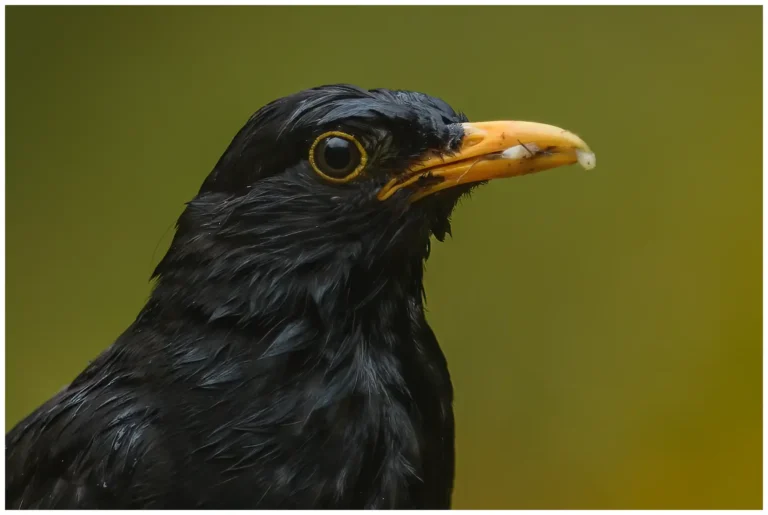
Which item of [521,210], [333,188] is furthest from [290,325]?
[521,210]

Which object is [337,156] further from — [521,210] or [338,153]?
[521,210]

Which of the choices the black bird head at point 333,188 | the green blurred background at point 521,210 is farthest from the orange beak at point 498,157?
the green blurred background at point 521,210

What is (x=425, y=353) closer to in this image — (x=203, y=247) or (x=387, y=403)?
(x=387, y=403)

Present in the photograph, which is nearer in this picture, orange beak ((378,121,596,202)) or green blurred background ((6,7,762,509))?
orange beak ((378,121,596,202))

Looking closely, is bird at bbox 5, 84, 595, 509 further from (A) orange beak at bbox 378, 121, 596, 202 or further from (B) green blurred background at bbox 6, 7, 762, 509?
(B) green blurred background at bbox 6, 7, 762, 509

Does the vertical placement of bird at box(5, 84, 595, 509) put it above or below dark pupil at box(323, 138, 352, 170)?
below

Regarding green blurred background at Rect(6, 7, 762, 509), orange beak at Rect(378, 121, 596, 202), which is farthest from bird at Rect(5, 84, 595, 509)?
green blurred background at Rect(6, 7, 762, 509)
